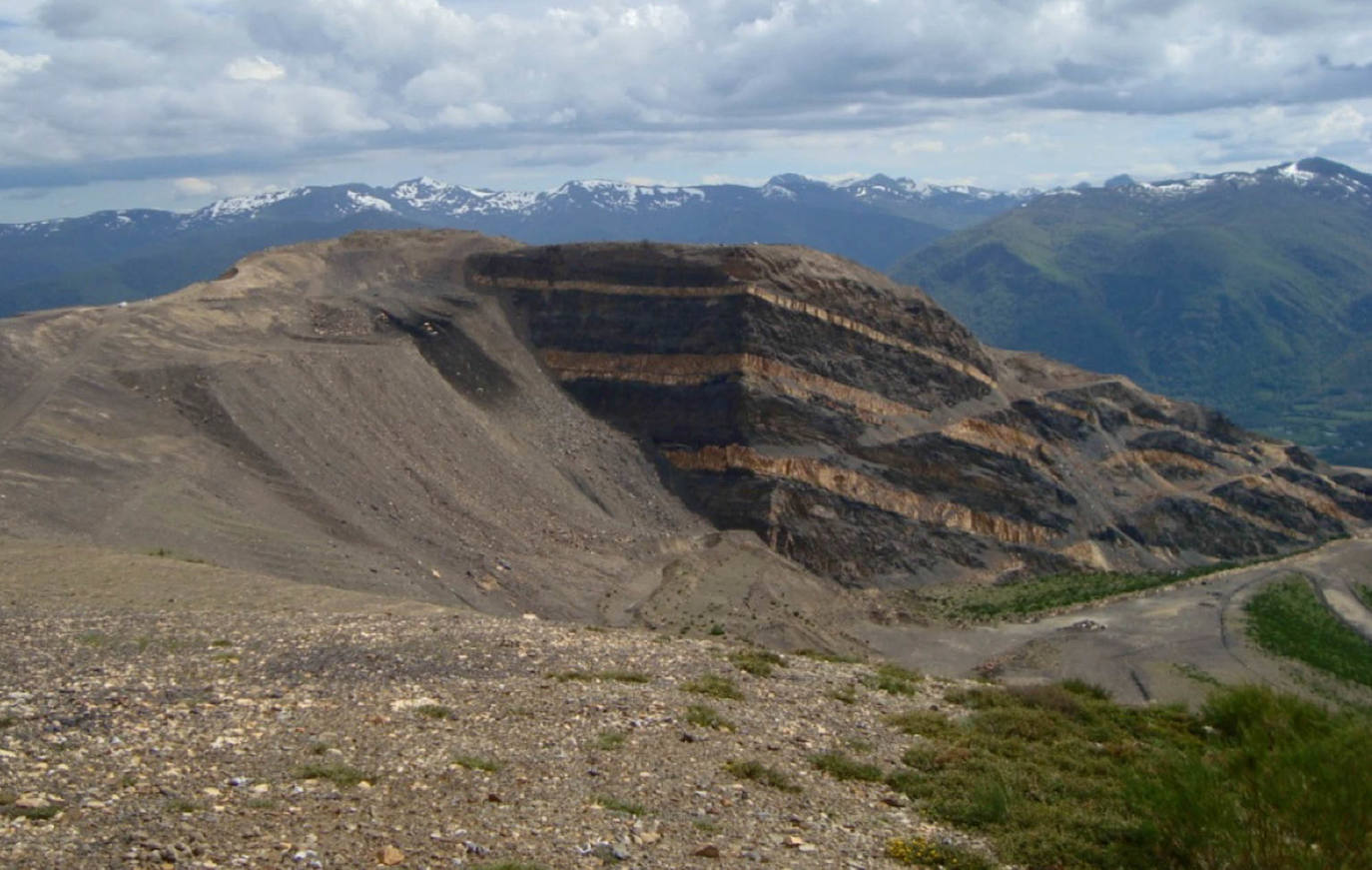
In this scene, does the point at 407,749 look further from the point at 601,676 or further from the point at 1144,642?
the point at 1144,642

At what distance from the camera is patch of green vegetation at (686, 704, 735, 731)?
52.5 feet

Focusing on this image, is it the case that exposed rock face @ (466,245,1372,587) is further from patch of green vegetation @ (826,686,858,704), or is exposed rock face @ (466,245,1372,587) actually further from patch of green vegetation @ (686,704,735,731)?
patch of green vegetation @ (686,704,735,731)

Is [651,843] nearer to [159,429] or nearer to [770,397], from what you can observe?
[159,429]

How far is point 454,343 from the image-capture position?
52188 mm

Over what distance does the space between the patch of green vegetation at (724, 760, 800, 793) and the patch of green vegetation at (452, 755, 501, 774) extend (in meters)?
2.77

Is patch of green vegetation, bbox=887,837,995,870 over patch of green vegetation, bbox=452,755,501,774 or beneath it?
beneath

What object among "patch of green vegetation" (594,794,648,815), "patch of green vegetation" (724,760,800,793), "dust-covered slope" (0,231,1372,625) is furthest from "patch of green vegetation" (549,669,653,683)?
"dust-covered slope" (0,231,1372,625)

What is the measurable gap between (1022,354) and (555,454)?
36148 mm

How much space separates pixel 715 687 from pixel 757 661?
8.10ft

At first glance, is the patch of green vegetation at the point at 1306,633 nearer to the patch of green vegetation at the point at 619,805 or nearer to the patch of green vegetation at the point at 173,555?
the patch of green vegetation at the point at 619,805

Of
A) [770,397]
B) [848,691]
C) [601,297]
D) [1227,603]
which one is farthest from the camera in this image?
[601,297]

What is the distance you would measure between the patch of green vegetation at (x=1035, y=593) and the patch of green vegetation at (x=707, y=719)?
87.5 ft

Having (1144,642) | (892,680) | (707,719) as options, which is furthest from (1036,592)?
(707,719)

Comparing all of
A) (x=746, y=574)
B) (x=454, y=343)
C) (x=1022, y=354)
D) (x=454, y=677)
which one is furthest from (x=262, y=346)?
(x=1022, y=354)
